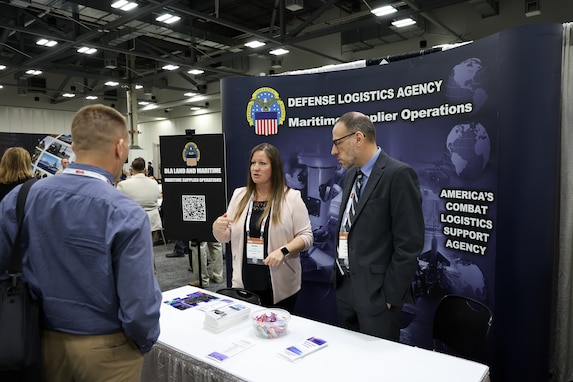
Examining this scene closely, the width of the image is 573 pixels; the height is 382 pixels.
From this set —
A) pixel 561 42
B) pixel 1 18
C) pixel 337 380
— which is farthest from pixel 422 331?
pixel 1 18

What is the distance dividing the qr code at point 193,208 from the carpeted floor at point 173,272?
4.27 feet

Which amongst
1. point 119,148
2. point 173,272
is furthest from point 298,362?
point 173,272

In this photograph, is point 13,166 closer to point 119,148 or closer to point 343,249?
point 119,148

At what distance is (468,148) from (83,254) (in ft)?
7.36

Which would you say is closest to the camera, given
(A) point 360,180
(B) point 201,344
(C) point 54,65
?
(B) point 201,344

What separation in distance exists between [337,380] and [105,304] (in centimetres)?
81

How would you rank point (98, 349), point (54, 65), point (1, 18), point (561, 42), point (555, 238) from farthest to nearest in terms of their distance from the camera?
point (54, 65)
point (1, 18)
point (555, 238)
point (561, 42)
point (98, 349)

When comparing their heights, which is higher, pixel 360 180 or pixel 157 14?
pixel 157 14

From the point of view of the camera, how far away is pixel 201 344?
170 centimetres

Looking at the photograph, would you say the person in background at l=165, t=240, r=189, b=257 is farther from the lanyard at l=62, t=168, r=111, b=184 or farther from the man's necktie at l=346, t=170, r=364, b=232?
the lanyard at l=62, t=168, r=111, b=184

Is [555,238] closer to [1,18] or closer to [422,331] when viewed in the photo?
[422,331]

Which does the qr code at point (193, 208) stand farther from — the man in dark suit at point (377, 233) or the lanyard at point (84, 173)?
the lanyard at point (84, 173)

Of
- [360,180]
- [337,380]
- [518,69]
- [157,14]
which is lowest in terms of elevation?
[337,380]

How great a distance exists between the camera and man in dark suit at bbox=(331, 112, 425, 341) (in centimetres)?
176
